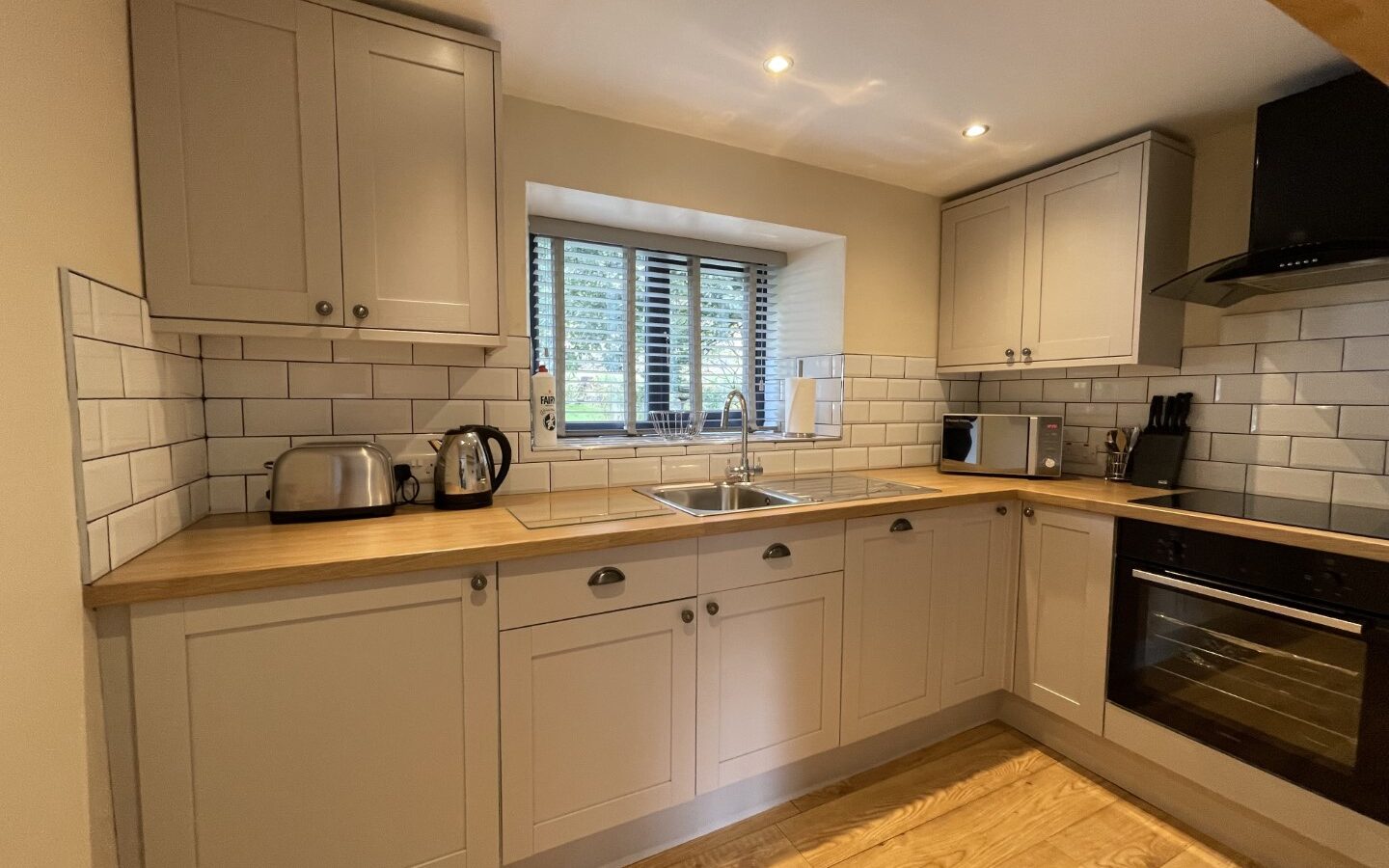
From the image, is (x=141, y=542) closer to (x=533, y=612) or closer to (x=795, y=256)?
(x=533, y=612)

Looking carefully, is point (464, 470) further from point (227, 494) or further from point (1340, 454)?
point (1340, 454)

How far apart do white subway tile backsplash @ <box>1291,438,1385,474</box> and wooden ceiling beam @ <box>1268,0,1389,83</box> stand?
1.90 metres

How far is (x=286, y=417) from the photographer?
1.59 metres

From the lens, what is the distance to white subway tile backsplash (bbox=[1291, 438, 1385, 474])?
172 centimetres

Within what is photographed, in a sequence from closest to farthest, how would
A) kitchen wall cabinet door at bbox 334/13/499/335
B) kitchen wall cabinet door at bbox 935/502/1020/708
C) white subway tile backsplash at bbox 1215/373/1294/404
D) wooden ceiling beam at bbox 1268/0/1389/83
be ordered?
1. wooden ceiling beam at bbox 1268/0/1389/83
2. kitchen wall cabinet door at bbox 334/13/499/335
3. white subway tile backsplash at bbox 1215/373/1294/404
4. kitchen wall cabinet door at bbox 935/502/1020/708

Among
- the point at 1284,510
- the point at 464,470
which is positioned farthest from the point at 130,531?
the point at 1284,510

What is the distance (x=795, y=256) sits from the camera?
275 centimetres

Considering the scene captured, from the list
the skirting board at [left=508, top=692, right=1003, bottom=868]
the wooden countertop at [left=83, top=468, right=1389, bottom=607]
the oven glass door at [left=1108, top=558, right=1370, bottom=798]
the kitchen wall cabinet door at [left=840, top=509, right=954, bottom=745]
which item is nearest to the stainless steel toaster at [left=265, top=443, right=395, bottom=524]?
the wooden countertop at [left=83, top=468, right=1389, bottom=607]

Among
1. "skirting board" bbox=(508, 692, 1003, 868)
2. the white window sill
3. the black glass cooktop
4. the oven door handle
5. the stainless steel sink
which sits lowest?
"skirting board" bbox=(508, 692, 1003, 868)

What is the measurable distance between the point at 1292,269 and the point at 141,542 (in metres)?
2.99

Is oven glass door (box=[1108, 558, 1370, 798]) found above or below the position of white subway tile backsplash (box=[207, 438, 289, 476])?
below

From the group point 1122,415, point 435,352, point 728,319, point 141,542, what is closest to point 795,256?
point 728,319

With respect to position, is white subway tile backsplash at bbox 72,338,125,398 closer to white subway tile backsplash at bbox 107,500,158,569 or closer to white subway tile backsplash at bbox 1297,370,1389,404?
white subway tile backsplash at bbox 107,500,158,569

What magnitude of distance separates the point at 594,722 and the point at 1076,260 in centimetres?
240
